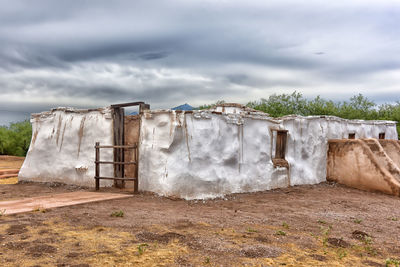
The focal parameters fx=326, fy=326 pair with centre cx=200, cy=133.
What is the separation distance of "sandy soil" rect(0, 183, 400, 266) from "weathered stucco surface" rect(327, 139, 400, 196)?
2.70 metres

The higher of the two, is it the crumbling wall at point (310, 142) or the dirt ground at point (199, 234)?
the crumbling wall at point (310, 142)

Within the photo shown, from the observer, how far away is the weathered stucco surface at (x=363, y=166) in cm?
1065

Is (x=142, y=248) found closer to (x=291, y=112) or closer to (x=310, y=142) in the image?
(x=310, y=142)

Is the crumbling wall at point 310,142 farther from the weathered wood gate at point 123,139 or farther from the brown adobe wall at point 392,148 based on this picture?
the weathered wood gate at point 123,139

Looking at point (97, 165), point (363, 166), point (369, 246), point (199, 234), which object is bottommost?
point (369, 246)

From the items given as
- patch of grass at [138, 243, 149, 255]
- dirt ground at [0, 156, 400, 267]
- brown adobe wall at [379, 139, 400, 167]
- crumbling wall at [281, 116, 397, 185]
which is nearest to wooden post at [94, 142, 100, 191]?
dirt ground at [0, 156, 400, 267]

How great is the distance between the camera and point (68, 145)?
32.8ft

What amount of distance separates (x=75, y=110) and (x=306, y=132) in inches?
309

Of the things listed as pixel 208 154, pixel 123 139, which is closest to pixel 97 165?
pixel 123 139

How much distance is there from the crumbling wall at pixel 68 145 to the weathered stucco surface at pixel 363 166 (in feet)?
Answer: 26.9

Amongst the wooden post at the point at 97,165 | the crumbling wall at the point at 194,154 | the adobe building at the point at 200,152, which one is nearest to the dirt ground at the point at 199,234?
the crumbling wall at the point at 194,154

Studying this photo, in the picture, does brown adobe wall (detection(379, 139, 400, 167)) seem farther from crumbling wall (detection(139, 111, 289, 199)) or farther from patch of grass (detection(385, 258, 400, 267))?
patch of grass (detection(385, 258, 400, 267))

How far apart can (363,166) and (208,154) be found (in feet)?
20.3

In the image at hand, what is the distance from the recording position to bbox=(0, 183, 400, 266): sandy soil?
414cm
